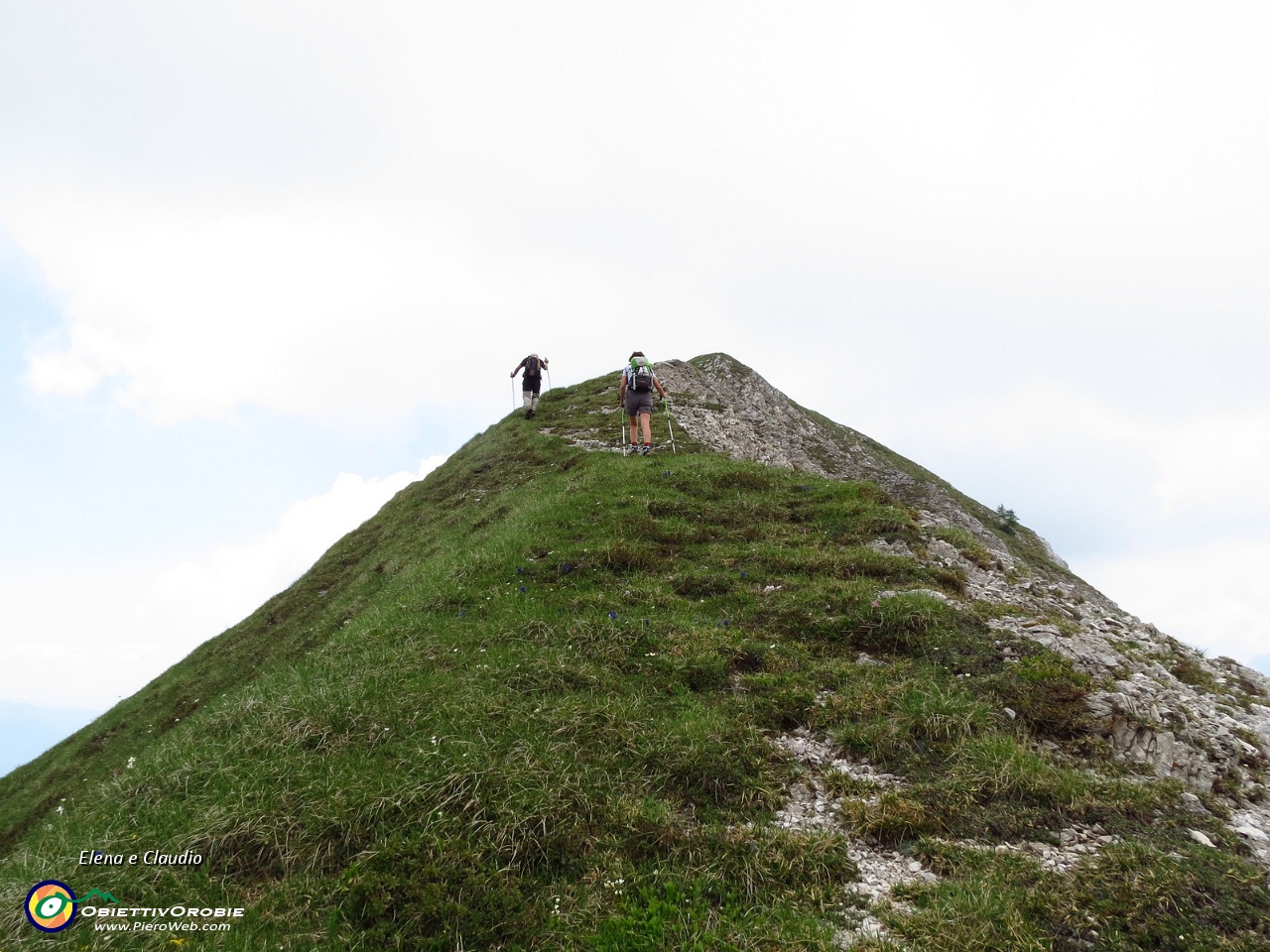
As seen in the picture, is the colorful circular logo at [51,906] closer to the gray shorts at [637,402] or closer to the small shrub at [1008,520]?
the gray shorts at [637,402]

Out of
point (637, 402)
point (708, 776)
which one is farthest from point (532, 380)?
point (708, 776)

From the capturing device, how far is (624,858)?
291 inches

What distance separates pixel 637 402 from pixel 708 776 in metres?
17.1

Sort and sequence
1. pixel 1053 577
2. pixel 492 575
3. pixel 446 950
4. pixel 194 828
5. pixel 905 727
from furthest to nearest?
1. pixel 1053 577
2. pixel 492 575
3. pixel 905 727
4. pixel 194 828
5. pixel 446 950

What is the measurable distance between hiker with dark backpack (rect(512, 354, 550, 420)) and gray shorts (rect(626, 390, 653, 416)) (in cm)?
1108

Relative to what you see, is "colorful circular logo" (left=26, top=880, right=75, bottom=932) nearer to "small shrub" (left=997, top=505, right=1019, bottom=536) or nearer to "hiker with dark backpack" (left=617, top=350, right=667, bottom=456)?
"hiker with dark backpack" (left=617, top=350, right=667, bottom=456)

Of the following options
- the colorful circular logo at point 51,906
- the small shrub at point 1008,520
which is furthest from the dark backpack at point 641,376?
the small shrub at point 1008,520

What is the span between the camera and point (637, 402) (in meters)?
24.6

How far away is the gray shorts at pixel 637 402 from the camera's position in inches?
966

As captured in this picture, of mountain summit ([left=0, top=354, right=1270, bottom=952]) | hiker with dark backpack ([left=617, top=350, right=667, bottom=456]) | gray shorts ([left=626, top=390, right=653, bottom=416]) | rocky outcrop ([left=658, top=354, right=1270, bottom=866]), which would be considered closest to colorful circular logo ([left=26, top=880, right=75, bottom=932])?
mountain summit ([left=0, top=354, right=1270, bottom=952])

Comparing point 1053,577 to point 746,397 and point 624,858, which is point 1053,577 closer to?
point 746,397

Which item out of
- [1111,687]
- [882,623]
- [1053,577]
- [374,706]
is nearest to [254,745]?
[374,706]

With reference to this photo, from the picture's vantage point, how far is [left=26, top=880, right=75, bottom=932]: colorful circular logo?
6695mm

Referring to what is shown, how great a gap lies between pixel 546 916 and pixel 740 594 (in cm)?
834
